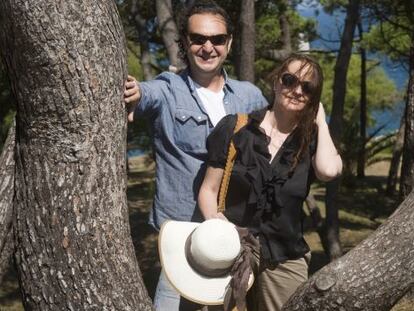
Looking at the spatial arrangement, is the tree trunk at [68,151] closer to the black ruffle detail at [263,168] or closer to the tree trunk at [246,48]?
the black ruffle detail at [263,168]

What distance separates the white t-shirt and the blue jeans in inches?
28.2

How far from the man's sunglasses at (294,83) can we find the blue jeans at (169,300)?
975 mm

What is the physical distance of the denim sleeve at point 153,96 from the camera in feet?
8.91

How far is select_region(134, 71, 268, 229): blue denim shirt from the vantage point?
9.64 feet

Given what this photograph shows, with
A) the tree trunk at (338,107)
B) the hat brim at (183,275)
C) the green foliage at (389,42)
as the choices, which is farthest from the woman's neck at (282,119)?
the green foliage at (389,42)

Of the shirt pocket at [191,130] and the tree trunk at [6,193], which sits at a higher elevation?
the shirt pocket at [191,130]

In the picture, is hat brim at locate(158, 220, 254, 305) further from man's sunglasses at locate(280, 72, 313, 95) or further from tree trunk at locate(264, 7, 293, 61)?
tree trunk at locate(264, 7, 293, 61)

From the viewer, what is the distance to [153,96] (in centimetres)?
283

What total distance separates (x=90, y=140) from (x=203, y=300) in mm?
826

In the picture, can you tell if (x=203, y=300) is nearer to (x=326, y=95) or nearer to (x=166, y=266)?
(x=166, y=266)

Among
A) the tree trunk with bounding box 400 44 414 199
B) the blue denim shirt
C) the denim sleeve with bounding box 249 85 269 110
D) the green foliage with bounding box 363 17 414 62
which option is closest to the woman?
the blue denim shirt

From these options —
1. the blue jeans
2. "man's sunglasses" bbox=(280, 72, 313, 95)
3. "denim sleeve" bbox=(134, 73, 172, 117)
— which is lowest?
the blue jeans

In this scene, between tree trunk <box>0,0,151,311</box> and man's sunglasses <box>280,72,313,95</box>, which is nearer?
tree trunk <box>0,0,151,311</box>

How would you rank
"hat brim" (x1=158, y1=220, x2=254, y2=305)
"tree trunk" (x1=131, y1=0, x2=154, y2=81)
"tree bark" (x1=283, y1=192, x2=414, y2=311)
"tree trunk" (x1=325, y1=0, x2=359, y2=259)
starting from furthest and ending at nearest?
"tree trunk" (x1=131, y1=0, x2=154, y2=81)
"tree trunk" (x1=325, y1=0, x2=359, y2=259)
"hat brim" (x1=158, y1=220, x2=254, y2=305)
"tree bark" (x1=283, y1=192, x2=414, y2=311)
